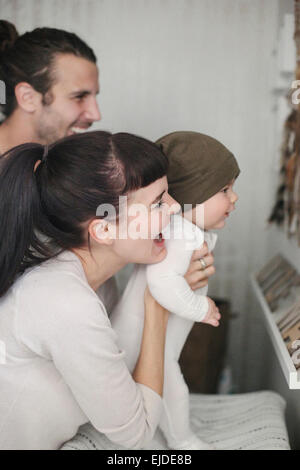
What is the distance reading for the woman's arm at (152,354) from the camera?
3.57ft

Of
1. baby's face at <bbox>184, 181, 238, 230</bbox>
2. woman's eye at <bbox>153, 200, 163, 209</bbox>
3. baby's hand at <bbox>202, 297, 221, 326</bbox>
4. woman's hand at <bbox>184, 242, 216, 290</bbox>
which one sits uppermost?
woman's eye at <bbox>153, 200, 163, 209</bbox>

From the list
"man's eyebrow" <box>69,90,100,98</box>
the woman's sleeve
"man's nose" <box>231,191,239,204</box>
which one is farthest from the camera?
"man's eyebrow" <box>69,90,100,98</box>

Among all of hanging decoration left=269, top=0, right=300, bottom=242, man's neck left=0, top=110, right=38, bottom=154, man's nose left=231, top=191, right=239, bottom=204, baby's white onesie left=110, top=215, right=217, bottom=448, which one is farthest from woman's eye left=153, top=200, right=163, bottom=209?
hanging decoration left=269, top=0, right=300, bottom=242

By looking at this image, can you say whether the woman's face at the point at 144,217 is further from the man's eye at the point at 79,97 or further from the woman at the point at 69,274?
the man's eye at the point at 79,97

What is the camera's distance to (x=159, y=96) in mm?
1641

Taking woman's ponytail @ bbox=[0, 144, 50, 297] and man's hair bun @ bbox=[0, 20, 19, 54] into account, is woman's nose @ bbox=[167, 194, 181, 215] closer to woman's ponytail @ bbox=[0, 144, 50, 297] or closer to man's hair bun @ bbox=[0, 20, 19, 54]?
woman's ponytail @ bbox=[0, 144, 50, 297]

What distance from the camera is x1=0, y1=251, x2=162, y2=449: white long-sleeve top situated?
928 millimetres

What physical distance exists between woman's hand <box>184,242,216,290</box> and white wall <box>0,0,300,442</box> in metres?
0.13

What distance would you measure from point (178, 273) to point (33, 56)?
2.53ft

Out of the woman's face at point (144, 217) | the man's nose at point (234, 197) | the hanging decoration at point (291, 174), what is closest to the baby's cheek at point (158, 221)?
the woman's face at point (144, 217)

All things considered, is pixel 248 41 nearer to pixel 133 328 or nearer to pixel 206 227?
pixel 206 227

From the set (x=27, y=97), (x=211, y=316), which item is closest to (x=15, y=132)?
(x=27, y=97)
